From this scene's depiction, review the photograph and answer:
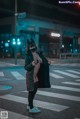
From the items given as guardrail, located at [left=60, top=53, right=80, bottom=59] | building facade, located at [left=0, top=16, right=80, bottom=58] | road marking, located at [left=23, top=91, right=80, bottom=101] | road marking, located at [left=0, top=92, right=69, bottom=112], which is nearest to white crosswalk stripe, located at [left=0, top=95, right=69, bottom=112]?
road marking, located at [left=0, top=92, right=69, bottom=112]

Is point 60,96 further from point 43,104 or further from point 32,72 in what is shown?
point 32,72

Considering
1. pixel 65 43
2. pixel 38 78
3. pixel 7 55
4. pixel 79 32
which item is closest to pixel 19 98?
pixel 38 78

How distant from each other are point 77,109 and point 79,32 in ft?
165

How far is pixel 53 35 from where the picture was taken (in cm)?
4634

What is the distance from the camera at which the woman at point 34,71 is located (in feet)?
21.9

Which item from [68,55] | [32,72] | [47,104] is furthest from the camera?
[68,55]

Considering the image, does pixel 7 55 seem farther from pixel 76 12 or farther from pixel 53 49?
pixel 76 12

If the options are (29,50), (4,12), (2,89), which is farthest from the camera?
(4,12)

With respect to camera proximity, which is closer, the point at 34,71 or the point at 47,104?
the point at 34,71

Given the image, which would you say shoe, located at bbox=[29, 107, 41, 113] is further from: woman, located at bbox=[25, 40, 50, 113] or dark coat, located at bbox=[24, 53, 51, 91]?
dark coat, located at bbox=[24, 53, 51, 91]

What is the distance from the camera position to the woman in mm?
6660

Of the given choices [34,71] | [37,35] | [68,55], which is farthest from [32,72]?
[37,35]

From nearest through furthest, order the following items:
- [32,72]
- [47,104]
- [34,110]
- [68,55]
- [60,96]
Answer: [32,72]
[34,110]
[47,104]
[60,96]
[68,55]

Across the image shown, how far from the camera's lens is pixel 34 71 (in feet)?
22.1
